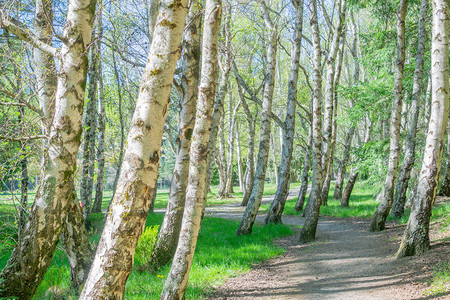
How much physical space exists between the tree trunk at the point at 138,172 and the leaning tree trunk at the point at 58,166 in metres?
1.50

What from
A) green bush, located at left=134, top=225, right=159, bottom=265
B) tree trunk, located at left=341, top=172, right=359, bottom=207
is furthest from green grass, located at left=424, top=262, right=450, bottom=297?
tree trunk, located at left=341, top=172, right=359, bottom=207

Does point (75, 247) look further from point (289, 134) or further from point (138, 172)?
point (289, 134)

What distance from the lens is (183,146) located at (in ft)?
20.7

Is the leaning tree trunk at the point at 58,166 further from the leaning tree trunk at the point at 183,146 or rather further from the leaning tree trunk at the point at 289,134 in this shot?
the leaning tree trunk at the point at 289,134

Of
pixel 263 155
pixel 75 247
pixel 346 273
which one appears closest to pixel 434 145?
pixel 346 273

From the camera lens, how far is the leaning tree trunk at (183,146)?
20.6 ft

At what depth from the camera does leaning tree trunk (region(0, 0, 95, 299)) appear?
4.03 metres

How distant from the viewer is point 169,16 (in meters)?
3.07

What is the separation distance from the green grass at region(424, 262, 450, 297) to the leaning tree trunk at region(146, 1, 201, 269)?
4184 millimetres

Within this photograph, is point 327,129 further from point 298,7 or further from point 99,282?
point 99,282

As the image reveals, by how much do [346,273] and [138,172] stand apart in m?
4.96

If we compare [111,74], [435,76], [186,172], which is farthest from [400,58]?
[111,74]

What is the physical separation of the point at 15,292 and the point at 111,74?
14.2 meters

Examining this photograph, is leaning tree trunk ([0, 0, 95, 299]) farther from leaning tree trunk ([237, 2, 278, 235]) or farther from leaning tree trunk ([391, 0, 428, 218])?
leaning tree trunk ([391, 0, 428, 218])
